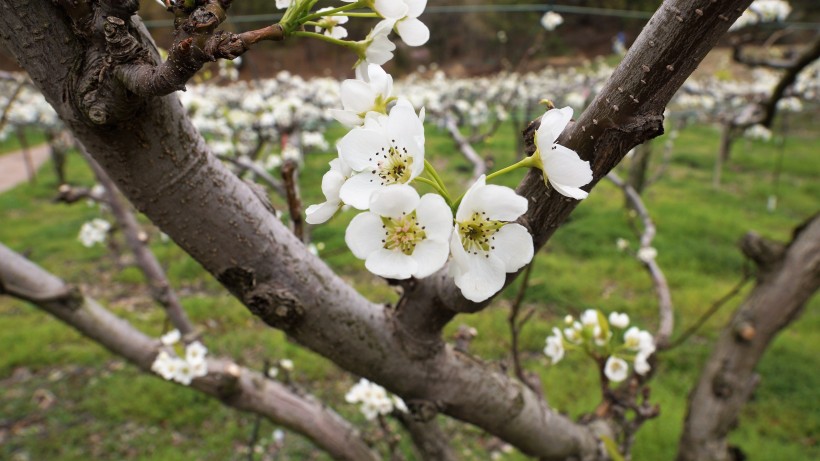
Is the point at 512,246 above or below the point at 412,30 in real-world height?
below

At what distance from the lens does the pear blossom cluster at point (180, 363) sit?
5.42 ft

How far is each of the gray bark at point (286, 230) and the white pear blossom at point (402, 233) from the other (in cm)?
16

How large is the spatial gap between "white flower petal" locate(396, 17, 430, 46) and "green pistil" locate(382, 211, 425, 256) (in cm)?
26

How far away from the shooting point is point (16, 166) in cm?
1173

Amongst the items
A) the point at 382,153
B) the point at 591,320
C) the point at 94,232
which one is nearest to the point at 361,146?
the point at 382,153

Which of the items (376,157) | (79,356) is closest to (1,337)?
(79,356)

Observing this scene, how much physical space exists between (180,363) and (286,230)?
106 cm

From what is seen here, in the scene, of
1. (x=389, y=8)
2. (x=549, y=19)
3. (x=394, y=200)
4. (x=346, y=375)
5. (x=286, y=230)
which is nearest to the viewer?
(x=394, y=200)

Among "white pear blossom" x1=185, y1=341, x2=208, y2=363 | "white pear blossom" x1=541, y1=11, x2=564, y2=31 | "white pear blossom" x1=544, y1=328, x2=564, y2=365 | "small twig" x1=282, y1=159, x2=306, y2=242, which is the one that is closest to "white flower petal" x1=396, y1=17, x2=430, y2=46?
"small twig" x1=282, y1=159, x2=306, y2=242

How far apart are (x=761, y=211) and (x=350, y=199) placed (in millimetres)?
7238

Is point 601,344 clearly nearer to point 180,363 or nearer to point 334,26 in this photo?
point 334,26

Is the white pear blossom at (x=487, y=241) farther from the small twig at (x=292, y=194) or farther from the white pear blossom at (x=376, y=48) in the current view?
the small twig at (x=292, y=194)

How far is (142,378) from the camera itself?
12.6 feet

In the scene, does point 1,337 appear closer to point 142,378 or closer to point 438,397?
point 142,378
